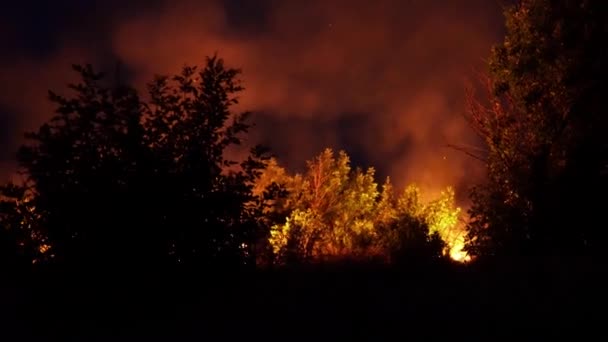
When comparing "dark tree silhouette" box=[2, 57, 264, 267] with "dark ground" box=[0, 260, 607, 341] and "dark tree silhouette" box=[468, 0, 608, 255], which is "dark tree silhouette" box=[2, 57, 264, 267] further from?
"dark tree silhouette" box=[468, 0, 608, 255]

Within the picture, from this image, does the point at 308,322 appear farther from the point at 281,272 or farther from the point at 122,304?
the point at 281,272

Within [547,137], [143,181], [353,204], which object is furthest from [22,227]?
[353,204]

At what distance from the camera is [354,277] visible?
1039 centimetres

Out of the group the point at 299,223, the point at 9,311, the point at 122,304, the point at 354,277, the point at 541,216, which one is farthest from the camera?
Answer: the point at 299,223

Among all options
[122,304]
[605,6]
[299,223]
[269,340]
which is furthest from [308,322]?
[299,223]

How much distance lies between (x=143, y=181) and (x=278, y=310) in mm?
2620

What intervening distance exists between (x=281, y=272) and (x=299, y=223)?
14155mm

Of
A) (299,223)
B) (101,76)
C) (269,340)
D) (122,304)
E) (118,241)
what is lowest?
(269,340)

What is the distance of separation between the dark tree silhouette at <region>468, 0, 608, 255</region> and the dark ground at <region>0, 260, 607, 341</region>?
504 cm

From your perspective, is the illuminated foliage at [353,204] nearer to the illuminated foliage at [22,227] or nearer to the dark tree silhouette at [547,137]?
the dark tree silhouette at [547,137]

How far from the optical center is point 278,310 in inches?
315

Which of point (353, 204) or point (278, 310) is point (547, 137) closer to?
point (278, 310)

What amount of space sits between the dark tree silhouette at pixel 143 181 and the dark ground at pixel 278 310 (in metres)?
0.36

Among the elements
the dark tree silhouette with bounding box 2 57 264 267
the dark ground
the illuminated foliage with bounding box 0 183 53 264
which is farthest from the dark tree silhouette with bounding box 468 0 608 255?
the illuminated foliage with bounding box 0 183 53 264
